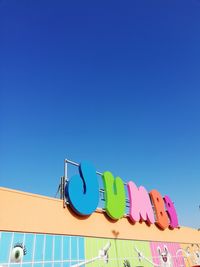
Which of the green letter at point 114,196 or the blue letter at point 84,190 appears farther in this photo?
the green letter at point 114,196

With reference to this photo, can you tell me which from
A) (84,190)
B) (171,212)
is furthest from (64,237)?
(171,212)

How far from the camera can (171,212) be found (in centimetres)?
2042

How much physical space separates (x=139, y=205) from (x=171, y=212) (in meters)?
5.76

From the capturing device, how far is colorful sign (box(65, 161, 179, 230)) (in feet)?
38.1

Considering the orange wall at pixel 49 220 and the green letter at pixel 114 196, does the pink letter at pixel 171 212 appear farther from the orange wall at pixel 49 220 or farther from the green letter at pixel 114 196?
the green letter at pixel 114 196

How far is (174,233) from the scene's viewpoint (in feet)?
64.5

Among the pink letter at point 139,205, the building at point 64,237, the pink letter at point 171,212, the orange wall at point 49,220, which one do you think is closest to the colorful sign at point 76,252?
the building at point 64,237

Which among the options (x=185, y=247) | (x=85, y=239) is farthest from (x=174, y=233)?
(x=85, y=239)

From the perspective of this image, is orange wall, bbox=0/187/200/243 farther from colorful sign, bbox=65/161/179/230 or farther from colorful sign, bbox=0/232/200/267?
colorful sign, bbox=65/161/179/230

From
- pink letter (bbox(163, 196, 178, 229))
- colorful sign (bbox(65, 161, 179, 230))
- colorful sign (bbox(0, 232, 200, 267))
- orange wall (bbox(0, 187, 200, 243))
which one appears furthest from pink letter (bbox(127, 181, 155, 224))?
pink letter (bbox(163, 196, 178, 229))

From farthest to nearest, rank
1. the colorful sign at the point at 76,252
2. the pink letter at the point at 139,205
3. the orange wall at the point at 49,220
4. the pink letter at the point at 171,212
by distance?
the pink letter at the point at 171,212 < the pink letter at the point at 139,205 < the orange wall at the point at 49,220 < the colorful sign at the point at 76,252

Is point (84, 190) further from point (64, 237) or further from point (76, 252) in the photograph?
point (76, 252)

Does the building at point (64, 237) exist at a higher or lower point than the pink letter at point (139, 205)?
lower

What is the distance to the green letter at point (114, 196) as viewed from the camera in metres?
13.3
